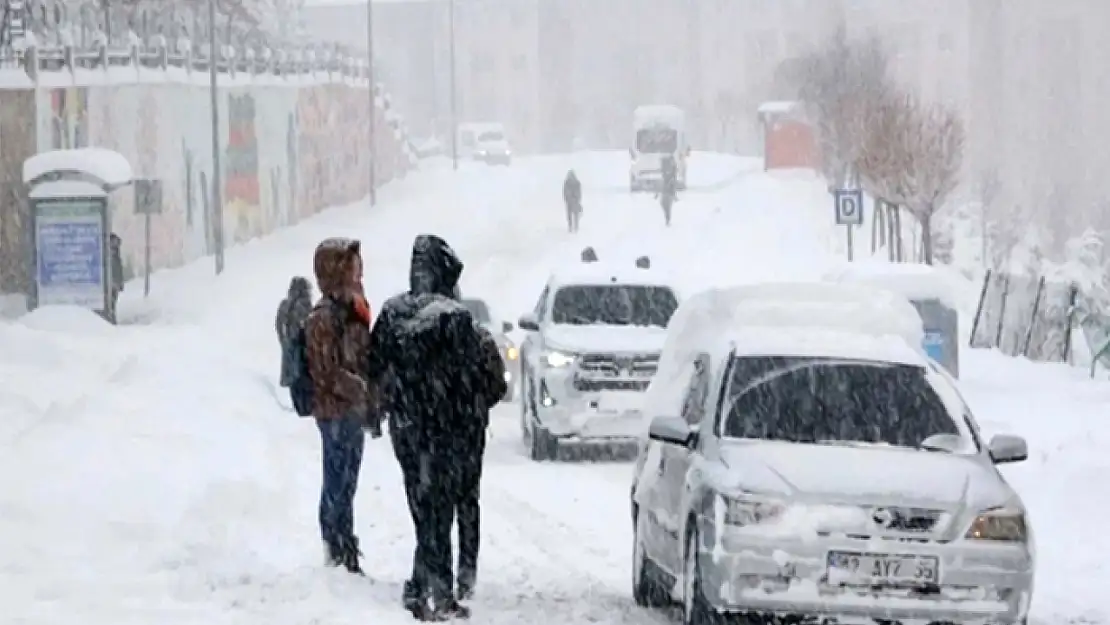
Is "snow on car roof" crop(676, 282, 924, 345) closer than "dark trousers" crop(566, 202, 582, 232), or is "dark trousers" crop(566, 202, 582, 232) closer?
"snow on car roof" crop(676, 282, 924, 345)

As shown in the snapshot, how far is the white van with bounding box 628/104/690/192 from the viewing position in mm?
67312

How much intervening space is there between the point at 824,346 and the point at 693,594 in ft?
5.30

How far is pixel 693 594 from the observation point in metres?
9.16

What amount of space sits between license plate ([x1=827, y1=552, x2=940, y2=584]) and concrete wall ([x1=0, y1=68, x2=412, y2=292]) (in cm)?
3000

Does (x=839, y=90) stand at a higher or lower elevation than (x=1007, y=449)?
higher

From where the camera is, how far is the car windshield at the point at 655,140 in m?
70.9

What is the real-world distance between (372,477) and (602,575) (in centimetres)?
537

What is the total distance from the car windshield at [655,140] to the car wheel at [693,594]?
61.8 metres

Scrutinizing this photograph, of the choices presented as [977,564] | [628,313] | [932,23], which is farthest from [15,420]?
[932,23]

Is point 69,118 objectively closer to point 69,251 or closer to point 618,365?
point 69,251

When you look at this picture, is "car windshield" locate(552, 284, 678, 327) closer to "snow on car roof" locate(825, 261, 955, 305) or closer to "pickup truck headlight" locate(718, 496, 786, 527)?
"snow on car roof" locate(825, 261, 955, 305)

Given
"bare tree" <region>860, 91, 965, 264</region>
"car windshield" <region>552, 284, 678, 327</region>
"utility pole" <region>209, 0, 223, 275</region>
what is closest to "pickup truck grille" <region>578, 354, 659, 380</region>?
"car windshield" <region>552, 284, 678, 327</region>

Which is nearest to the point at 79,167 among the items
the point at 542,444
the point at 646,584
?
the point at 542,444

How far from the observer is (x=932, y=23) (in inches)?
3974
